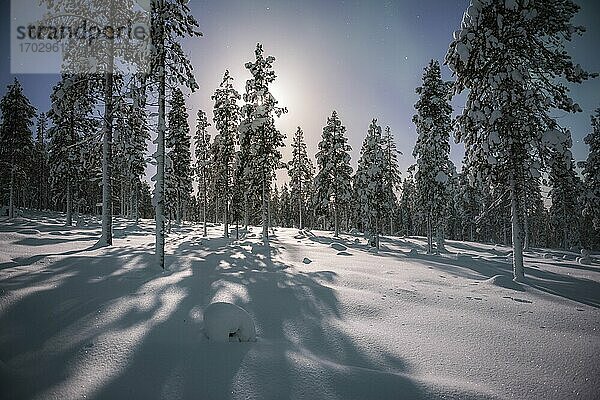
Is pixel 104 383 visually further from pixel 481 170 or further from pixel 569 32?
pixel 569 32

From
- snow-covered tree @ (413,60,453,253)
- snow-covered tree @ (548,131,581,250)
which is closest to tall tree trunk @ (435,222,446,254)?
snow-covered tree @ (413,60,453,253)

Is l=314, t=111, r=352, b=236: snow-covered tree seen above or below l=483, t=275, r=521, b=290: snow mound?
above

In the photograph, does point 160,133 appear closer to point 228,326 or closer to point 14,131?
point 228,326

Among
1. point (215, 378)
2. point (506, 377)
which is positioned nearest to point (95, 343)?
point (215, 378)

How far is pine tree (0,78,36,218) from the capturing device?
94.4ft

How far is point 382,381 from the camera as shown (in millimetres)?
3916

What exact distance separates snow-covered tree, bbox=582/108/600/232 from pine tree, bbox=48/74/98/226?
39.9 metres

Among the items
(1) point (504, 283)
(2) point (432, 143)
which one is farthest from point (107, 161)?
(2) point (432, 143)

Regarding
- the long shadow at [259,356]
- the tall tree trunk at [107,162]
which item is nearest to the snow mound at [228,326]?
the long shadow at [259,356]

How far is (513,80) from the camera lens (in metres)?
11.5

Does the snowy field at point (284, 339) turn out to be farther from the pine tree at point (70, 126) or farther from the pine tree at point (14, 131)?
the pine tree at point (14, 131)

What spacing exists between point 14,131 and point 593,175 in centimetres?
5536

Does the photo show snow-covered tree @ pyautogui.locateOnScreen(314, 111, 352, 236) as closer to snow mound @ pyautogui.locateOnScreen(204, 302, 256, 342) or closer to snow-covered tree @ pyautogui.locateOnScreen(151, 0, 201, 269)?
snow-covered tree @ pyautogui.locateOnScreen(151, 0, 201, 269)

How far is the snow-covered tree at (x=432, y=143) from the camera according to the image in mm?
24922
